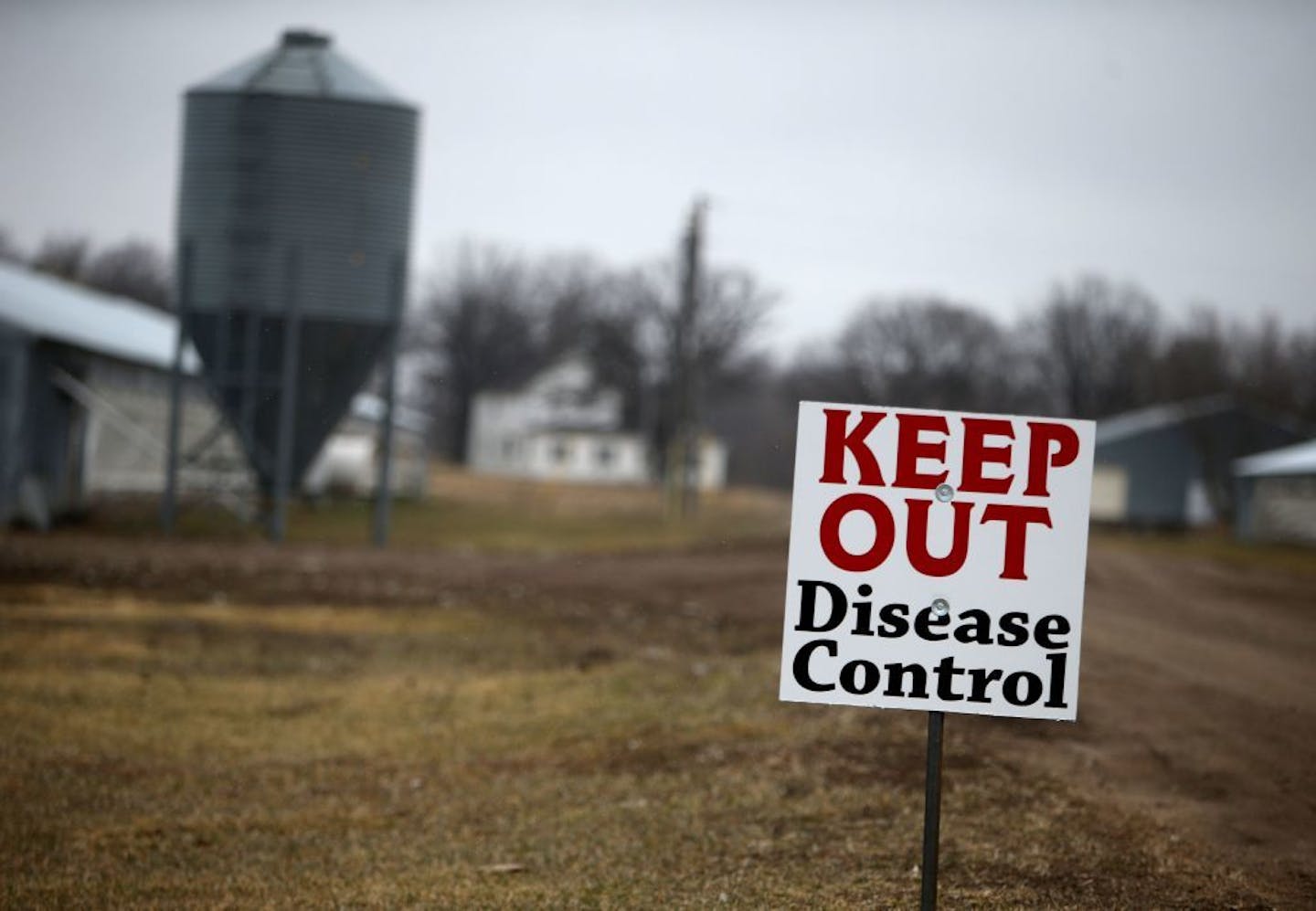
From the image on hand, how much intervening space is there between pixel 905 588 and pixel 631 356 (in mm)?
66760

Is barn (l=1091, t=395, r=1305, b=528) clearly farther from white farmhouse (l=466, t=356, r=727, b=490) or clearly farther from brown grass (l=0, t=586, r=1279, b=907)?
brown grass (l=0, t=586, r=1279, b=907)

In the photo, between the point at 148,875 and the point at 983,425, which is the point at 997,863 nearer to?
the point at 983,425

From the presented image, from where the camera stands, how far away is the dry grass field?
7.41 meters

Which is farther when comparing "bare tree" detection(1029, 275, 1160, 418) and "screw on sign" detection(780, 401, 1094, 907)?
"bare tree" detection(1029, 275, 1160, 418)

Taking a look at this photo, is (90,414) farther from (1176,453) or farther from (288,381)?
(1176,453)

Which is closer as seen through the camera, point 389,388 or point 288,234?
point 288,234

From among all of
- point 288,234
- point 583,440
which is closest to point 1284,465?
point 288,234

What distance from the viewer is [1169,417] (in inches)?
2571

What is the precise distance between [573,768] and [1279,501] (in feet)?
137

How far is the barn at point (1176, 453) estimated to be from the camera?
63438mm

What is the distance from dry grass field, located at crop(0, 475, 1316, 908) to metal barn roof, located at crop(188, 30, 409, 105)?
11.5 meters

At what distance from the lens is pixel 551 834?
8602 mm

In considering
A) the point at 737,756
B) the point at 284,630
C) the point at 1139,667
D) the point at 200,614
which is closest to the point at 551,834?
the point at 737,756

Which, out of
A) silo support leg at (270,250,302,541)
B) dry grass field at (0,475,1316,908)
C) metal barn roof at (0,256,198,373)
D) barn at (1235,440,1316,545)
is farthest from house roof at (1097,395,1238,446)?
dry grass field at (0,475,1316,908)
